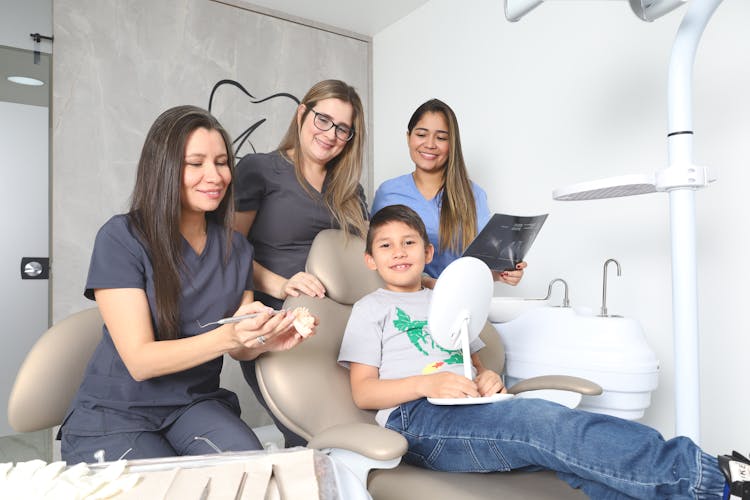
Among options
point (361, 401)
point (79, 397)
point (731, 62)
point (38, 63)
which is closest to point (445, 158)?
point (731, 62)

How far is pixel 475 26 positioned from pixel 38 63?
6.55 feet

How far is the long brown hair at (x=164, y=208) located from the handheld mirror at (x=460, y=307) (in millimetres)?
562

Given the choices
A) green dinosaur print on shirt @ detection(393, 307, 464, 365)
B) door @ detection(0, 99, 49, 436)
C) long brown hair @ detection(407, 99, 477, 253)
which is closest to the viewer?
green dinosaur print on shirt @ detection(393, 307, 464, 365)

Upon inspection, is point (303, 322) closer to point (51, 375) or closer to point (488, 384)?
point (488, 384)

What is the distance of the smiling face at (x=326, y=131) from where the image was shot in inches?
66.8

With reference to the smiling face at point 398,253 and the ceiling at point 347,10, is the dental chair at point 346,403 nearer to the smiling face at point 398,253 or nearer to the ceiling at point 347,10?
the smiling face at point 398,253

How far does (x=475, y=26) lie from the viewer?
2744 millimetres

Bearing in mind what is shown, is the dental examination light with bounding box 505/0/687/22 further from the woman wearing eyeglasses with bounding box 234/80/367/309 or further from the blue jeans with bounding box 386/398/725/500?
the blue jeans with bounding box 386/398/725/500

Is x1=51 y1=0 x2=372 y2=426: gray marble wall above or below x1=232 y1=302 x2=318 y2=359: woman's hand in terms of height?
above

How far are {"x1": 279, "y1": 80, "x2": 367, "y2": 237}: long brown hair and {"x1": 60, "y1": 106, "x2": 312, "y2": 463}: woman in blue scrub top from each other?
43 centimetres

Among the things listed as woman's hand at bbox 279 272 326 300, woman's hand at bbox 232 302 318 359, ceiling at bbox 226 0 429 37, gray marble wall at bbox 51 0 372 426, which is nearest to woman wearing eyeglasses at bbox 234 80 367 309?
woman's hand at bbox 279 272 326 300

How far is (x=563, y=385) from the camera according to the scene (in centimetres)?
134

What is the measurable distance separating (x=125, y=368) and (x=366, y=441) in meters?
0.56

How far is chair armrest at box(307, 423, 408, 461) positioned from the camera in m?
0.98
